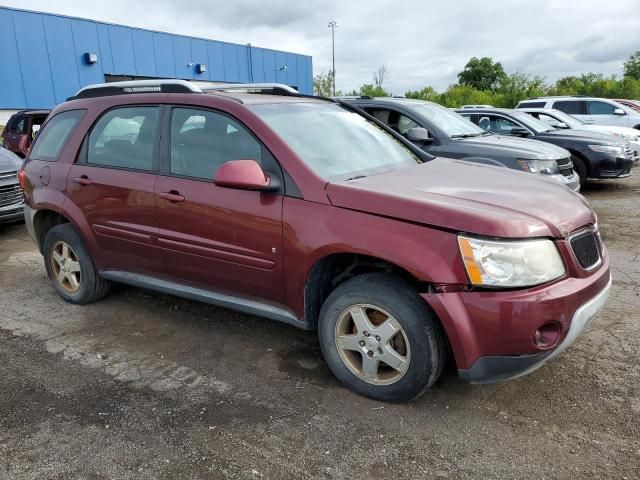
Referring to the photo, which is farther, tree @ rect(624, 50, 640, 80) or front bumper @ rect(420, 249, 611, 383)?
tree @ rect(624, 50, 640, 80)

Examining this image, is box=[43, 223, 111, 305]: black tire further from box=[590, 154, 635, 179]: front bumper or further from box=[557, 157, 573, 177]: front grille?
box=[590, 154, 635, 179]: front bumper

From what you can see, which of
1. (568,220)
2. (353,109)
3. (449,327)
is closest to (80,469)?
(449,327)

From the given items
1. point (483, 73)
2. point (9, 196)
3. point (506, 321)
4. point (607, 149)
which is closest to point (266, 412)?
point (506, 321)

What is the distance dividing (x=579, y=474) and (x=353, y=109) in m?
2.95

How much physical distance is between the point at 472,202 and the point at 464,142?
465 cm

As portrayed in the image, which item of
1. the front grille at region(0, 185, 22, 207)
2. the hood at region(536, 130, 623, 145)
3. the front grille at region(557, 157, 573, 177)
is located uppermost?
the hood at region(536, 130, 623, 145)

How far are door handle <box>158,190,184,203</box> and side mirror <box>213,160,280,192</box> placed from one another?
509 millimetres

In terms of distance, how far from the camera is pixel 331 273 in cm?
319

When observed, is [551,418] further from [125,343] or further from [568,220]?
[125,343]

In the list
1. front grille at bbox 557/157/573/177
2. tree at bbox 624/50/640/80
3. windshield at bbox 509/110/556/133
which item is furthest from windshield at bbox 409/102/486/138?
tree at bbox 624/50/640/80

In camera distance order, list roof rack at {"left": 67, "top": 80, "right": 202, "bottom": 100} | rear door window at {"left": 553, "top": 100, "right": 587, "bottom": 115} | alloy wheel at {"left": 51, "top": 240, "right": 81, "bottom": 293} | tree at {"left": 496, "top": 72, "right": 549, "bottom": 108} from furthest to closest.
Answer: tree at {"left": 496, "top": 72, "right": 549, "bottom": 108}, rear door window at {"left": 553, "top": 100, "right": 587, "bottom": 115}, alloy wheel at {"left": 51, "top": 240, "right": 81, "bottom": 293}, roof rack at {"left": 67, "top": 80, "right": 202, "bottom": 100}

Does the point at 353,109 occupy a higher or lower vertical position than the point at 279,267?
higher

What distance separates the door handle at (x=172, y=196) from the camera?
3506 mm

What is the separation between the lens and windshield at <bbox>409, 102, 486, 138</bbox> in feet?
24.5
